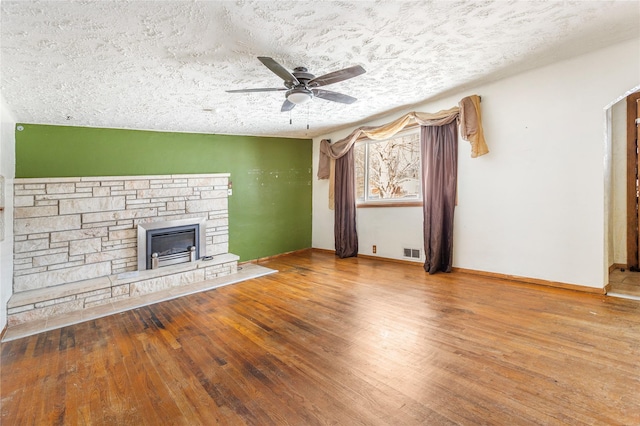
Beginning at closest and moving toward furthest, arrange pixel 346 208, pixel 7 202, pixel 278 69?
pixel 278 69, pixel 7 202, pixel 346 208

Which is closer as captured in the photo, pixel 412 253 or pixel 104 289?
pixel 104 289

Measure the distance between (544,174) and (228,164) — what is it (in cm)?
475

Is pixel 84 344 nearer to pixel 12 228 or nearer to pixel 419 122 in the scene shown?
pixel 12 228

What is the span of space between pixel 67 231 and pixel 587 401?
528 cm

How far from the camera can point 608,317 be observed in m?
2.67

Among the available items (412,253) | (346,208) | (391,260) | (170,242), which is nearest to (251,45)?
(170,242)

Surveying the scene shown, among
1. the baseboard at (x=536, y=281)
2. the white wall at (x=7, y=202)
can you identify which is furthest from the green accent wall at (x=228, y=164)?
the baseboard at (x=536, y=281)

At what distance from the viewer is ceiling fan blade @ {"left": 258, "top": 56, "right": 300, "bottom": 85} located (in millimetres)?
2230

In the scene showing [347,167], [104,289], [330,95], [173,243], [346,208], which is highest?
[330,95]

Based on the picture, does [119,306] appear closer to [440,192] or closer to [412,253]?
[412,253]

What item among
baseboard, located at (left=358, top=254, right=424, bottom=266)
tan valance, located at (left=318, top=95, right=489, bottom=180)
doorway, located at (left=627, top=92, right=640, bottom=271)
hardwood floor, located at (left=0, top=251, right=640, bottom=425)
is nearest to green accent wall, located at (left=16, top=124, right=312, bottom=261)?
tan valance, located at (left=318, top=95, right=489, bottom=180)

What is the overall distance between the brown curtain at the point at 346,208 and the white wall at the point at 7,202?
4554 mm

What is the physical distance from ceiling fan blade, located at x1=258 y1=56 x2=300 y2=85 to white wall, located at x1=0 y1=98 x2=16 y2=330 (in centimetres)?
288

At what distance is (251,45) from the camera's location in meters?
2.43
